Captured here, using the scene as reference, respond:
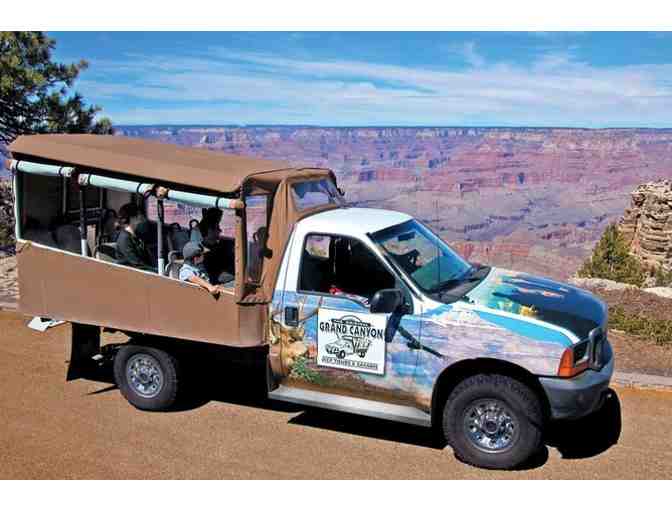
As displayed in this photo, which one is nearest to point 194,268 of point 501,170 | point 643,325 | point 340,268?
point 340,268

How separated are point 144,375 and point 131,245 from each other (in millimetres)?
1357

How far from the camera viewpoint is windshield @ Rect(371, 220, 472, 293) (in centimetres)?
631

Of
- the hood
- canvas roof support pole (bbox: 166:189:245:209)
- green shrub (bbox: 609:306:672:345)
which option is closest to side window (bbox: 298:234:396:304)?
canvas roof support pole (bbox: 166:189:245:209)

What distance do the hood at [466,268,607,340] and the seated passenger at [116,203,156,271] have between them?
3.49 meters

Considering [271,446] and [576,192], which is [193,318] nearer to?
[271,446]

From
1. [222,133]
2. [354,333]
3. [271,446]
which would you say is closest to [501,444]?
[354,333]

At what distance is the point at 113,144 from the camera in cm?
764

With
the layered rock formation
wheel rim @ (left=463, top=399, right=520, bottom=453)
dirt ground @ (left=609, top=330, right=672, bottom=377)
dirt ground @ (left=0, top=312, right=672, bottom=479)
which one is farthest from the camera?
the layered rock formation

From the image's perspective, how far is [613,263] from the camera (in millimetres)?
26953

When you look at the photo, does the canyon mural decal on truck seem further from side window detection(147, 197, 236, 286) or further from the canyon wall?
the canyon wall

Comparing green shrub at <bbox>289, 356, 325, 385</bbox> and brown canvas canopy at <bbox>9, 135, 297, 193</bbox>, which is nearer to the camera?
green shrub at <bbox>289, 356, 325, 385</bbox>

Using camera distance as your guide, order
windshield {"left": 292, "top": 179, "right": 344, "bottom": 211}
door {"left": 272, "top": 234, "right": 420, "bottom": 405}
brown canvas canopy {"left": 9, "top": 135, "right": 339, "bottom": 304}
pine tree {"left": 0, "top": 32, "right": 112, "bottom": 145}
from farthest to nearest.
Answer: pine tree {"left": 0, "top": 32, "right": 112, "bottom": 145}
windshield {"left": 292, "top": 179, "right": 344, "bottom": 211}
brown canvas canopy {"left": 9, "top": 135, "right": 339, "bottom": 304}
door {"left": 272, "top": 234, "right": 420, "bottom": 405}

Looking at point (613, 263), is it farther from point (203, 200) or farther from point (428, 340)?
point (203, 200)

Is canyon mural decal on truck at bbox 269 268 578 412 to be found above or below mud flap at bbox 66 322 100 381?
above
